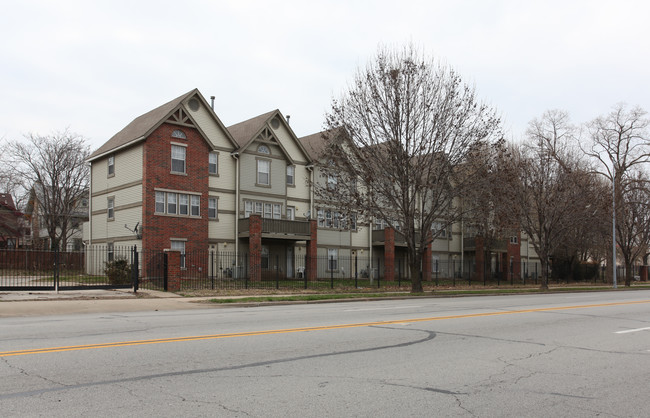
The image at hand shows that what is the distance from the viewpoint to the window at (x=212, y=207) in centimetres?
3644

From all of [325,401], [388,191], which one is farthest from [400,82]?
[325,401]

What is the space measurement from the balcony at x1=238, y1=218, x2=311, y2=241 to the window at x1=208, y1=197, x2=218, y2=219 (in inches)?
68.0

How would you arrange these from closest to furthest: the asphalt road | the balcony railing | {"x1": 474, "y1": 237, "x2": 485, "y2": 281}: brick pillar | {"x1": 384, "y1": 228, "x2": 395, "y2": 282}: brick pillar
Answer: the asphalt road, {"x1": 384, "y1": 228, "x2": 395, "y2": 282}: brick pillar, {"x1": 474, "y1": 237, "x2": 485, "y2": 281}: brick pillar, the balcony railing

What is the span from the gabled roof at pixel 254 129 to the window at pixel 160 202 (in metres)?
6.09

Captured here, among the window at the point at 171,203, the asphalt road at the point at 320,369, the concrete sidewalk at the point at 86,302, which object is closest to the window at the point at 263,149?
the window at the point at 171,203

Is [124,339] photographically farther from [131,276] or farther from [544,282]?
[544,282]

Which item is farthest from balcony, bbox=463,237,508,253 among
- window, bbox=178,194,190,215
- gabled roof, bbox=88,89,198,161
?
gabled roof, bbox=88,89,198,161

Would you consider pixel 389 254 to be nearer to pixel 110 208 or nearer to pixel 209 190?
pixel 209 190

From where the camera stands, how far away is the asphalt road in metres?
5.80

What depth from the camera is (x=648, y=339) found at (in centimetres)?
1112

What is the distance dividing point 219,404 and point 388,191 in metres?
22.8

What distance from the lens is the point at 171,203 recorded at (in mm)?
34406

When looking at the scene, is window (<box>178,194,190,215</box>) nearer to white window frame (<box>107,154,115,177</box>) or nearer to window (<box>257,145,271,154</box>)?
white window frame (<box>107,154,115,177</box>)

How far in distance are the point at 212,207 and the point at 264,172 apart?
4.61 meters
